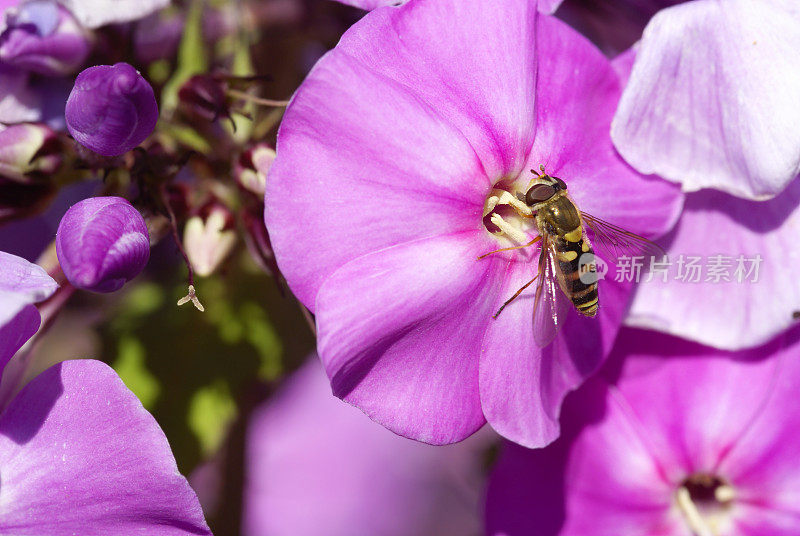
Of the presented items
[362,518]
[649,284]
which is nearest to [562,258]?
[649,284]

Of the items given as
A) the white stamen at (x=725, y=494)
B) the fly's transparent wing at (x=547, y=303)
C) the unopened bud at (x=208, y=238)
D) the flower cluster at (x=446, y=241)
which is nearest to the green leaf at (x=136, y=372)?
the flower cluster at (x=446, y=241)

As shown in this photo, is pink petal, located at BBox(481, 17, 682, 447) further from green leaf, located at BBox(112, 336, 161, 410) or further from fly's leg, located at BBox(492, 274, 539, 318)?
green leaf, located at BBox(112, 336, 161, 410)

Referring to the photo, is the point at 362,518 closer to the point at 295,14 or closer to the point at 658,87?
the point at 295,14

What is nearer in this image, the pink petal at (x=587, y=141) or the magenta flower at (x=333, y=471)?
the pink petal at (x=587, y=141)

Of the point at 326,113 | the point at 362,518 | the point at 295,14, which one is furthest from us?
the point at 362,518

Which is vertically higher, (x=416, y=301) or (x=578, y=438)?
(x=416, y=301)

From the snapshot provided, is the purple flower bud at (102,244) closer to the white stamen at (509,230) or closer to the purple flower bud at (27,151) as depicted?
the purple flower bud at (27,151)

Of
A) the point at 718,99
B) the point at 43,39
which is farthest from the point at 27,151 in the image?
the point at 718,99
